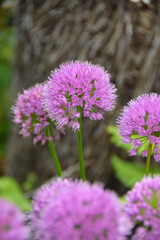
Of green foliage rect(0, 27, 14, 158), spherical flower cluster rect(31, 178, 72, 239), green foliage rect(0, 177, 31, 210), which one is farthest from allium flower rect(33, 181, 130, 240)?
green foliage rect(0, 27, 14, 158)

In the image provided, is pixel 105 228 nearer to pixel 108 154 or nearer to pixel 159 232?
pixel 159 232

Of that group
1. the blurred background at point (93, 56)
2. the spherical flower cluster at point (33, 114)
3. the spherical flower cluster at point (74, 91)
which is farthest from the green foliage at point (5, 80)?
the spherical flower cluster at point (74, 91)

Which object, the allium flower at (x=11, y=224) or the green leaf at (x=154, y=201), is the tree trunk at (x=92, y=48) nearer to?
the green leaf at (x=154, y=201)

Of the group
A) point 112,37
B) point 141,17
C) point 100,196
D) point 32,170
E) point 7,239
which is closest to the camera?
point 7,239

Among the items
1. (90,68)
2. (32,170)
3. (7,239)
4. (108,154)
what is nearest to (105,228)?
(7,239)

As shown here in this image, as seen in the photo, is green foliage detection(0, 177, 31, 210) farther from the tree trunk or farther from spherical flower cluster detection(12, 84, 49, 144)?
spherical flower cluster detection(12, 84, 49, 144)
